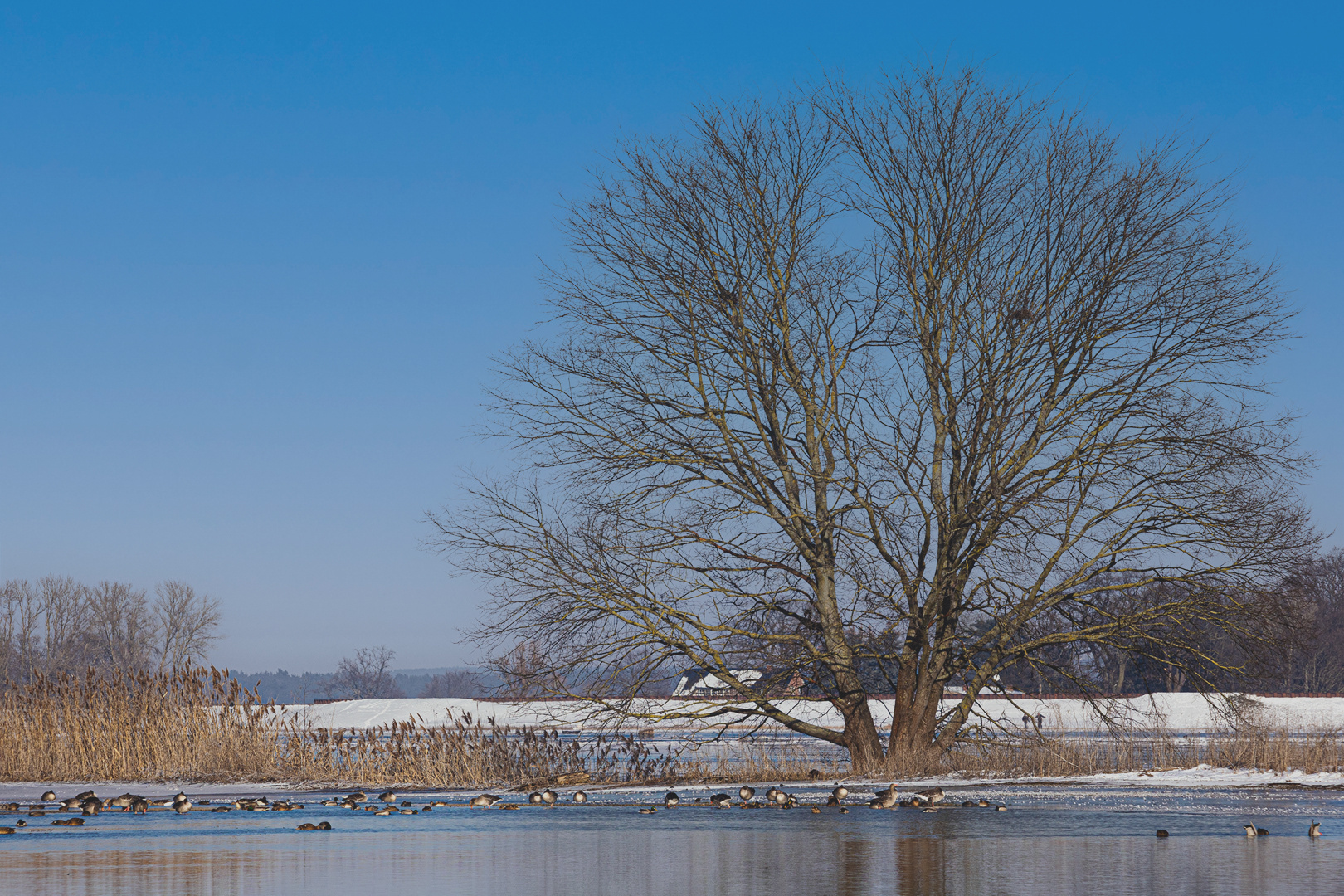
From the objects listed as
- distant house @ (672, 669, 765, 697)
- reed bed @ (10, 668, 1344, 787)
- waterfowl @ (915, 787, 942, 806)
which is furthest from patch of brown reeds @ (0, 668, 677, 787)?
waterfowl @ (915, 787, 942, 806)

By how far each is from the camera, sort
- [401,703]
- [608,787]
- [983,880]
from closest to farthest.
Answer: [983,880], [608,787], [401,703]

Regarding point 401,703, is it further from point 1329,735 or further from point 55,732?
point 1329,735

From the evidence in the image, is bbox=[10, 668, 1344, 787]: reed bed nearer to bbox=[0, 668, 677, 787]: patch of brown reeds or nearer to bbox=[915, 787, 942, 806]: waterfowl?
bbox=[0, 668, 677, 787]: patch of brown reeds

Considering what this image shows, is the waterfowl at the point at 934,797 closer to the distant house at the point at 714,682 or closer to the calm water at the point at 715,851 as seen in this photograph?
the calm water at the point at 715,851

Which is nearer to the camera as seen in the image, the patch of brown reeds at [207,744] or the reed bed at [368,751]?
the reed bed at [368,751]

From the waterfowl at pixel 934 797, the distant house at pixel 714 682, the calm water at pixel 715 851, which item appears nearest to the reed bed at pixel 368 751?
the distant house at pixel 714 682

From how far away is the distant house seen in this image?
19.6m

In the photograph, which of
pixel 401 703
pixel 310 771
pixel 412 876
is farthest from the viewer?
pixel 401 703

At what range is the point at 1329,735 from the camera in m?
19.8

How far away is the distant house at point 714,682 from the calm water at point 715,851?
4737mm

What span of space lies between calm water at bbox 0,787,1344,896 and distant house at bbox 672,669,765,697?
4737 mm

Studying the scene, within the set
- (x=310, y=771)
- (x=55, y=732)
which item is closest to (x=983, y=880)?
(x=310, y=771)

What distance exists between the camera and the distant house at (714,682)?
19609 mm

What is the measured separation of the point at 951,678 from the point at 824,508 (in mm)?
3406
